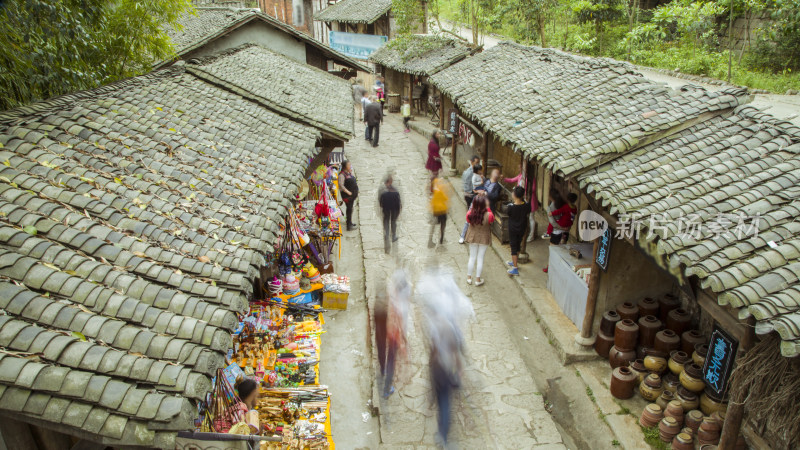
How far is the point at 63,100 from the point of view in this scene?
23.9 ft

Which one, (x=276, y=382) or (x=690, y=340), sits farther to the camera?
(x=690, y=340)

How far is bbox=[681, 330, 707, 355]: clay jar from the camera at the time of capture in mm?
8242

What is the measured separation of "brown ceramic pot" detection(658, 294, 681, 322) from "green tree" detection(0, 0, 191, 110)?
11.6m

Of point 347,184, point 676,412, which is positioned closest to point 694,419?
point 676,412

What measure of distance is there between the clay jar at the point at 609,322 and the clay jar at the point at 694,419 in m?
2.02

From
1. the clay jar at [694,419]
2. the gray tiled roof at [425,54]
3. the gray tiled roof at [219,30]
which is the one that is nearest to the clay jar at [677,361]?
the clay jar at [694,419]

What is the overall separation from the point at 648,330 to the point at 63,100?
9985mm

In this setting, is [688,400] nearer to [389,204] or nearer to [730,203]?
[730,203]

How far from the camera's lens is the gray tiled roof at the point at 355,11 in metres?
33.9

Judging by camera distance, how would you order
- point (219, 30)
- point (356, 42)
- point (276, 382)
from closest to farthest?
point (276, 382)
point (219, 30)
point (356, 42)

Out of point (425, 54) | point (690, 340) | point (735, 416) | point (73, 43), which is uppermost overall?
point (73, 43)

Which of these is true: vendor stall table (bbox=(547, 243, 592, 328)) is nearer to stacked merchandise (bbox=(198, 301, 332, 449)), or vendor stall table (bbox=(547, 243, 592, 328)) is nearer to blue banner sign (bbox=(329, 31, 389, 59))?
stacked merchandise (bbox=(198, 301, 332, 449))

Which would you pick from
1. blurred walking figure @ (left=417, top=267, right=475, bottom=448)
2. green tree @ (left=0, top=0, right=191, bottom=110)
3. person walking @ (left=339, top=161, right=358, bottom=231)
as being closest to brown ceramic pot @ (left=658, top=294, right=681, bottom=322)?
blurred walking figure @ (left=417, top=267, right=475, bottom=448)

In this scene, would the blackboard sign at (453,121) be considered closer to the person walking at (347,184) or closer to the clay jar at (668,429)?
the person walking at (347,184)
